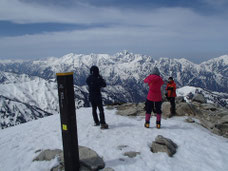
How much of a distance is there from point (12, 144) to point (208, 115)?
17246 millimetres

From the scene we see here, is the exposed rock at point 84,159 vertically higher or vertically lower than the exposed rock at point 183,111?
higher

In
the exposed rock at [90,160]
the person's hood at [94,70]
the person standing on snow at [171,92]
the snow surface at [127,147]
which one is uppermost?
the person's hood at [94,70]

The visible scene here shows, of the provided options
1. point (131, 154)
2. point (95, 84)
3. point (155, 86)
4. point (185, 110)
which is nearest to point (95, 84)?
point (95, 84)

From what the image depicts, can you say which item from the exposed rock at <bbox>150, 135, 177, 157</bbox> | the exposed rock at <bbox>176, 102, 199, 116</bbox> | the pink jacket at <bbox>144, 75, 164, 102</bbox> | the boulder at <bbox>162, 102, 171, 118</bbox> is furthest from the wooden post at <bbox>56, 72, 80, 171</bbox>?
the exposed rock at <bbox>176, 102, 199, 116</bbox>

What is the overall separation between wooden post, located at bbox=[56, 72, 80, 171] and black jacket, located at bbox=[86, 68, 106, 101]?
498cm

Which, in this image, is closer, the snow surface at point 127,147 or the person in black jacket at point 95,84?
the snow surface at point 127,147

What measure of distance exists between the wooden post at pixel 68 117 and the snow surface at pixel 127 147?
147 cm

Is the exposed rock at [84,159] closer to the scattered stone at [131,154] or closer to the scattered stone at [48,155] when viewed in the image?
the scattered stone at [48,155]

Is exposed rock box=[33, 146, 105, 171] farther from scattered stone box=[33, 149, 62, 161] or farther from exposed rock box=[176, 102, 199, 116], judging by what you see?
exposed rock box=[176, 102, 199, 116]

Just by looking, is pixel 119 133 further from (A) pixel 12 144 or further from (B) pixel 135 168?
(A) pixel 12 144

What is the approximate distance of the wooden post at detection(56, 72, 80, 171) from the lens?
19.6ft

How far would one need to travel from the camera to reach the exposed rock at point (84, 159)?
6806 millimetres

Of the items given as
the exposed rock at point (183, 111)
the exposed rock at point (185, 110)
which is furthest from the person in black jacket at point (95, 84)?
the exposed rock at point (185, 110)

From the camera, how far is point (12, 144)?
10297mm
